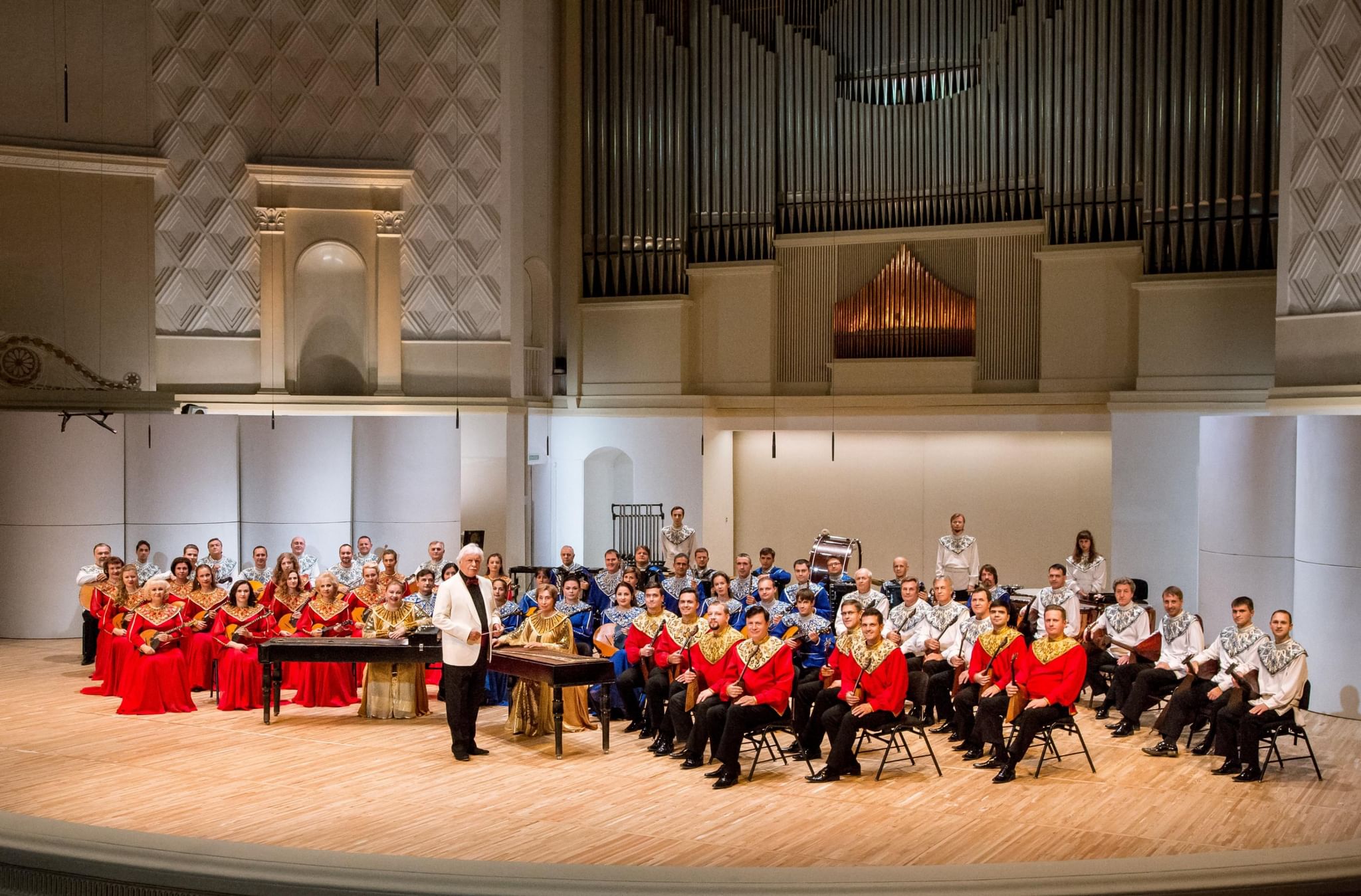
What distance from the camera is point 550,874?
14.0 feet

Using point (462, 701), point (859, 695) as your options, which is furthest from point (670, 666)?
point (859, 695)

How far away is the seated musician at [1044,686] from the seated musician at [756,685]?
1.36 m

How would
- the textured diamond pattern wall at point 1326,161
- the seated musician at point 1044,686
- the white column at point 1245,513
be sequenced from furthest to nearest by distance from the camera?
1. the textured diamond pattern wall at point 1326,161
2. the white column at point 1245,513
3. the seated musician at point 1044,686

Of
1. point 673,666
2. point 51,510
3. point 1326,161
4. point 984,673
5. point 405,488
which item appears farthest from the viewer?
point 405,488

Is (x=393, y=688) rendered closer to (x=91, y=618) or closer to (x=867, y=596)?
(x=867, y=596)

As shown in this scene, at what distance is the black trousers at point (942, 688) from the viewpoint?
381 inches

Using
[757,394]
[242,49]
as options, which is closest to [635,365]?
[757,394]

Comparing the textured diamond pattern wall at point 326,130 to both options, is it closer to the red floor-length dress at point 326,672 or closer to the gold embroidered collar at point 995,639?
the red floor-length dress at point 326,672

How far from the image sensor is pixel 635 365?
16500 mm

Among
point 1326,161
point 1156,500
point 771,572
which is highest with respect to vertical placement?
point 1326,161

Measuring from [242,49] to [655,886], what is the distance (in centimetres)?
1327

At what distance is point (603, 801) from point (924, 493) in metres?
8.78

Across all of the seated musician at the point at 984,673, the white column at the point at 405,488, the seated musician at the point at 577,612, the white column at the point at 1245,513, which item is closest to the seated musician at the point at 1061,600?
the white column at the point at 1245,513

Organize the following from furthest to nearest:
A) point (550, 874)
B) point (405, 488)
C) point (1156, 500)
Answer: point (405, 488)
point (1156, 500)
point (550, 874)
